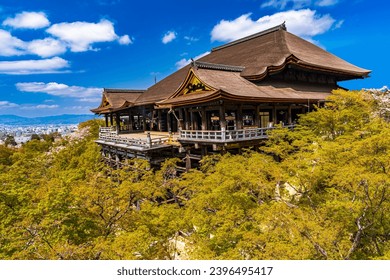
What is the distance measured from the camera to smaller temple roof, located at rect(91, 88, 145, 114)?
82.2 feet

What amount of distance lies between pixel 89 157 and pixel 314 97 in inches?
796

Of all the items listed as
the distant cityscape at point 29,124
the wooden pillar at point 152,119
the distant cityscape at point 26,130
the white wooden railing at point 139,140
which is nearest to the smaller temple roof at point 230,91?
the white wooden railing at point 139,140

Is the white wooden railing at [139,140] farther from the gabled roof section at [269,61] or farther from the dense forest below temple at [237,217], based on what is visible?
the dense forest below temple at [237,217]

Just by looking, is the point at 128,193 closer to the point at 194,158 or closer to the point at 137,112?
the point at 194,158

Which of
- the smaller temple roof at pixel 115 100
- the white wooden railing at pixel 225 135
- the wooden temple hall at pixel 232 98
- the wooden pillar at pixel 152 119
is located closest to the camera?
the white wooden railing at pixel 225 135

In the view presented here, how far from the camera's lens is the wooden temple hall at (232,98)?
1499 cm

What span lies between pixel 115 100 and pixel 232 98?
1616 centimetres

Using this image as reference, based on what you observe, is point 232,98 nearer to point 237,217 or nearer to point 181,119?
point 181,119

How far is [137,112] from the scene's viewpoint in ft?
92.3

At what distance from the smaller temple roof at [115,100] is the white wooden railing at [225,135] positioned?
11253mm

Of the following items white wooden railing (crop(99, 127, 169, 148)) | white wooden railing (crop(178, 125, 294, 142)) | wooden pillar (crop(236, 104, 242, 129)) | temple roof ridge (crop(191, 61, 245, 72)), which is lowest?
white wooden railing (crop(99, 127, 169, 148))

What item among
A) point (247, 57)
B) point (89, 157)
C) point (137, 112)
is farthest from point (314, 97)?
point (89, 157)

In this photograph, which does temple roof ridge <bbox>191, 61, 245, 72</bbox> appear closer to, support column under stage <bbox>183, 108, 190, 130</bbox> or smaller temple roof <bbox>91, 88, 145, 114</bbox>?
support column under stage <bbox>183, 108, 190, 130</bbox>

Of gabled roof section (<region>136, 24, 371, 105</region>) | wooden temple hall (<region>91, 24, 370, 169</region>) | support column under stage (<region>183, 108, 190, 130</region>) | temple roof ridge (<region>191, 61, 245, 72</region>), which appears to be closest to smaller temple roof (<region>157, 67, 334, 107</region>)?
wooden temple hall (<region>91, 24, 370, 169</region>)
